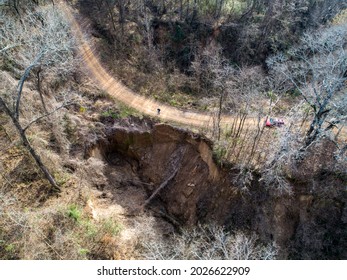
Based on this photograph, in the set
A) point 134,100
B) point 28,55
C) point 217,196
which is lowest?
point 217,196

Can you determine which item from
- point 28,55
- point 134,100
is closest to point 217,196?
point 134,100

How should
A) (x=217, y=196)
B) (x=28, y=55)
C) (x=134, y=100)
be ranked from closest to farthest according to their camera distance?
(x=28, y=55) < (x=217, y=196) < (x=134, y=100)

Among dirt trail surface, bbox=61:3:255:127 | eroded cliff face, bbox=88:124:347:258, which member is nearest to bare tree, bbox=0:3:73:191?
dirt trail surface, bbox=61:3:255:127

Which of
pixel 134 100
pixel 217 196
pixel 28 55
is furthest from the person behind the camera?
pixel 134 100

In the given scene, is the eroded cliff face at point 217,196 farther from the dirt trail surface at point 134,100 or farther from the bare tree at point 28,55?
the bare tree at point 28,55

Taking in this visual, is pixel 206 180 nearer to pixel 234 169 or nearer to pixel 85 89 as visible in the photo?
pixel 234 169

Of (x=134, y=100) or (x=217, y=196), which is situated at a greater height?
(x=134, y=100)

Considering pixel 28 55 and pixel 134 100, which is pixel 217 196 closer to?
pixel 134 100
